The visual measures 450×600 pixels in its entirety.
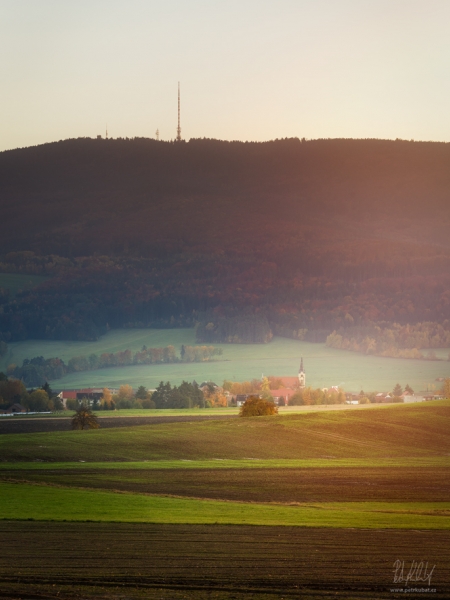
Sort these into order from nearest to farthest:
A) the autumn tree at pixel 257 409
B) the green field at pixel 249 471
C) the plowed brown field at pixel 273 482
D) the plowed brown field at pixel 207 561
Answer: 1. the plowed brown field at pixel 207 561
2. the green field at pixel 249 471
3. the plowed brown field at pixel 273 482
4. the autumn tree at pixel 257 409

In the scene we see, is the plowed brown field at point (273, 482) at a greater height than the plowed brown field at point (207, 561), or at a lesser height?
lesser

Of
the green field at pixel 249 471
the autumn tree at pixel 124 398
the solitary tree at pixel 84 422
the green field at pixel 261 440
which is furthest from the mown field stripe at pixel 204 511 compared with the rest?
the autumn tree at pixel 124 398

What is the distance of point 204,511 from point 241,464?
2327 cm

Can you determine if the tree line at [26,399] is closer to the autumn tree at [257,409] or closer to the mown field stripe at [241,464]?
the autumn tree at [257,409]

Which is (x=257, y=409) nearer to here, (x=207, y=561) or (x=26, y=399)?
(x=26, y=399)

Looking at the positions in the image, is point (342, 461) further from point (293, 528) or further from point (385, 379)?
point (385, 379)

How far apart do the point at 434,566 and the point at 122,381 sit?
541 feet

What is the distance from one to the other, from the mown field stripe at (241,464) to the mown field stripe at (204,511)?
14947 millimetres

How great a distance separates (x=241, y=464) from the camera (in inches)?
2331

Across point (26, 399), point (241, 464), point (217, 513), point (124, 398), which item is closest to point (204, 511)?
point (217, 513)

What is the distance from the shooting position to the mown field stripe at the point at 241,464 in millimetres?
56438

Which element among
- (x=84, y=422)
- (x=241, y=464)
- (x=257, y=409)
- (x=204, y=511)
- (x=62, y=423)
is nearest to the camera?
(x=204, y=511)

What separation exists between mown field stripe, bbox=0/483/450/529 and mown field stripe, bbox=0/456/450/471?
14.9m

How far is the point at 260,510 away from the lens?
36.7m
